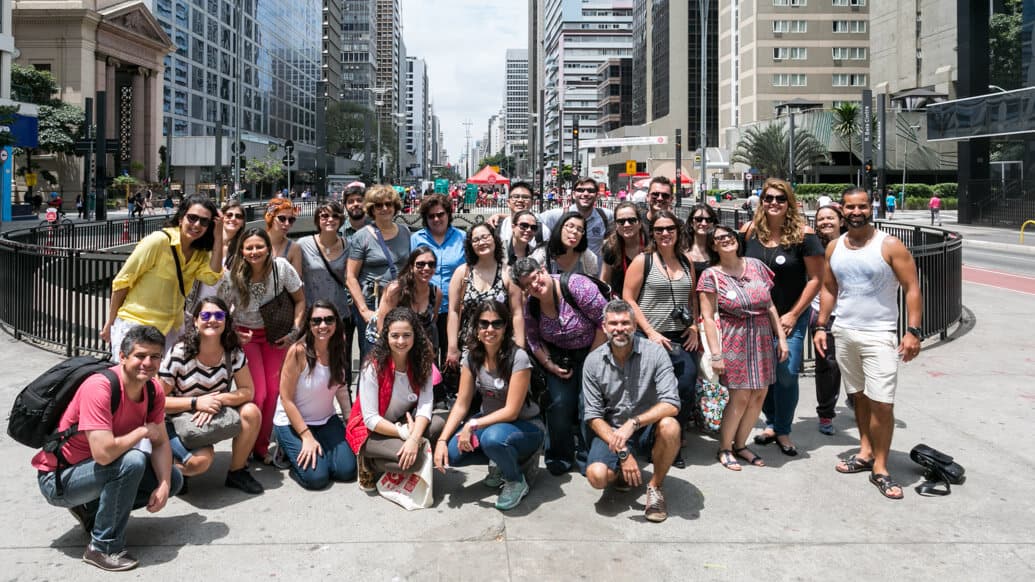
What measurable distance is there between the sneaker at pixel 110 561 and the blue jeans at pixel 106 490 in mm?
24

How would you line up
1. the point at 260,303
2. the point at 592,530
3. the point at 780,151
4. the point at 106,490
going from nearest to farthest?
the point at 106,490
the point at 592,530
the point at 260,303
the point at 780,151

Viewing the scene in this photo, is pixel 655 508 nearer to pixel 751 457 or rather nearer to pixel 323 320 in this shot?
pixel 751 457

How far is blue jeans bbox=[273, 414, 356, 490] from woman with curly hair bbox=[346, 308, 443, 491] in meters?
0.16

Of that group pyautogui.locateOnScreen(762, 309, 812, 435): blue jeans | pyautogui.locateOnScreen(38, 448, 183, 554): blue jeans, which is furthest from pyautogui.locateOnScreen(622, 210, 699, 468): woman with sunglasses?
pyautogui.locateOnScreen(38, 448, 183, 554): blue jeans

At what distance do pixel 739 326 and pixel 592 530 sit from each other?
1.98 m

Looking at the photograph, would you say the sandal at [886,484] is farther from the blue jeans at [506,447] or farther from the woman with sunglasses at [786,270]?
the blue jeans at [506,447]

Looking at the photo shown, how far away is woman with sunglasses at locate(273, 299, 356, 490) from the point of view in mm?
5457

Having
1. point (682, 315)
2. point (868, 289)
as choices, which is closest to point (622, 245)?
point (682, 315)

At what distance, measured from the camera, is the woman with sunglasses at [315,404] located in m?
5.46

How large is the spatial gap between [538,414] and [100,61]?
72.3m

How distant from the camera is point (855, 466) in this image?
18.8ft

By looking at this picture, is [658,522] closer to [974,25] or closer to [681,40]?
[974,25]

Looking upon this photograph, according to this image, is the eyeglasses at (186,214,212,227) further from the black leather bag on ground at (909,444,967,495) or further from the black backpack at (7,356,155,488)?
the black leather bag on ground at (909,444,967,495)

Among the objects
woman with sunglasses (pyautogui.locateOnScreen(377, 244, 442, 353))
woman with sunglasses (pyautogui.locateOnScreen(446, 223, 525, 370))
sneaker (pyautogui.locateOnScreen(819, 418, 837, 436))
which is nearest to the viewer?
woman with sunglasses (pyautogui.locateOnScreen(446, 223, 525, 370))
